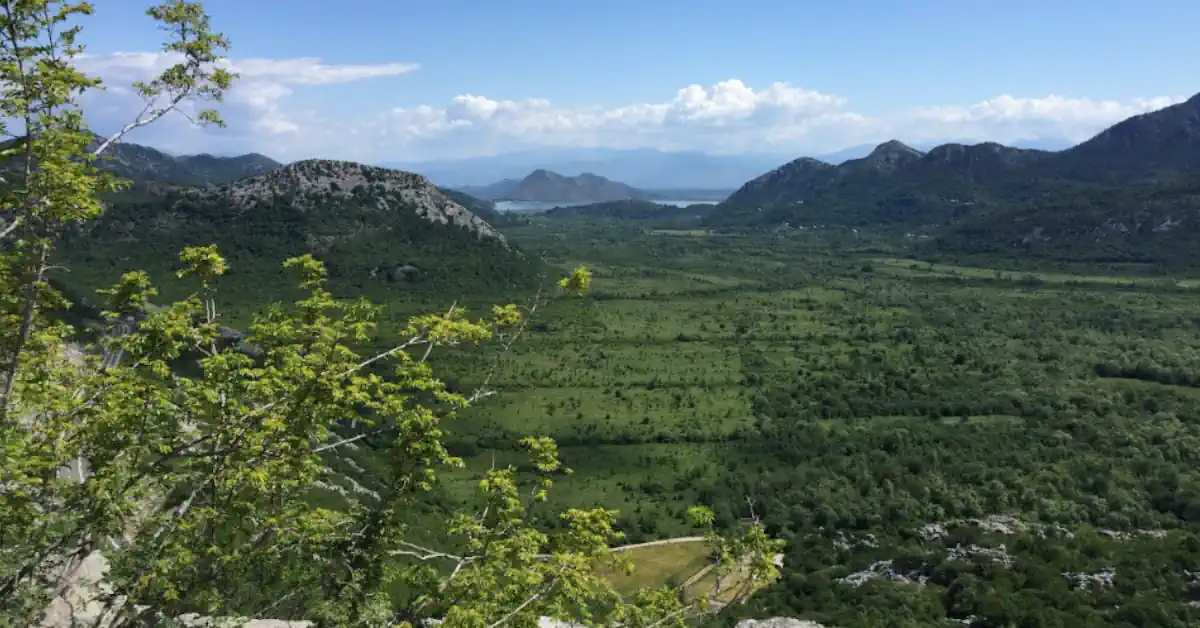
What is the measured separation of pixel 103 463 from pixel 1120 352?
143 meters

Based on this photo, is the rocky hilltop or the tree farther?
the rocky hilltop

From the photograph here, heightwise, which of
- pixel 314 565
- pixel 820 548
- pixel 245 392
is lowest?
pixel 820 548

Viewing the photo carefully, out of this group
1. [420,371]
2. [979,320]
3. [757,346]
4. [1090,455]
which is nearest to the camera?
[420,371]

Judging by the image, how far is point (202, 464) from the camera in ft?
41.8

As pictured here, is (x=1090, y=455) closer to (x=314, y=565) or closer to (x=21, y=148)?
(x=314, y=565)

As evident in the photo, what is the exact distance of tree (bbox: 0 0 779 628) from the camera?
11.5 meters

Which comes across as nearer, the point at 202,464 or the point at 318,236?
the point at 202,464

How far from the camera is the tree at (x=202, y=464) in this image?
11.5 m

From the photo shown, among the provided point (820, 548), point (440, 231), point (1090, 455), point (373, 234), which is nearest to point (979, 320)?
point (1090, 455)

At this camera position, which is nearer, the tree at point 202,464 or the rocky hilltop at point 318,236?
the tree at point 202,464

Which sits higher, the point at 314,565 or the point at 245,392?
the point at 245,392

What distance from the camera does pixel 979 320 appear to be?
149m

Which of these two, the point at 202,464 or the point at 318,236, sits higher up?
the point at 318,236

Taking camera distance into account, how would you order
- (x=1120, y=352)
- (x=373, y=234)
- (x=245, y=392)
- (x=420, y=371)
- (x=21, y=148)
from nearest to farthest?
(x=21, y=148) < (x=245, y=392) < (x=420, y=371) < (x=1120, y=352) < (x=373, y=234)
